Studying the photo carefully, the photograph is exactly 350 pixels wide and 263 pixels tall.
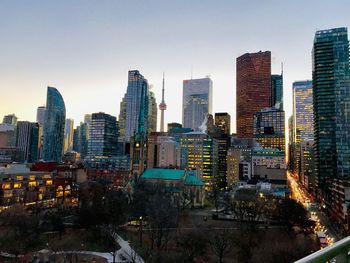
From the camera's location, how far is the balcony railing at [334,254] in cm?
346

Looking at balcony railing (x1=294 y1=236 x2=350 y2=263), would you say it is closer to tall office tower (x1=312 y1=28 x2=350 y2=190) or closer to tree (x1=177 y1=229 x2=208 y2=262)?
tree (x1=177 y1=229 x2=208 y2=262)

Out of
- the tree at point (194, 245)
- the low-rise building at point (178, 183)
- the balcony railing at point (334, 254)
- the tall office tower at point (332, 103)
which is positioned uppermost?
the tall office tower at point (332, 103)

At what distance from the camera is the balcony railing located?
346cm

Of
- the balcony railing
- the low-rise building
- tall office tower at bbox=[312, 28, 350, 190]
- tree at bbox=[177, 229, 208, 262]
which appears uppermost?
tall office tower at bbox=[312, 28, 350, 190]

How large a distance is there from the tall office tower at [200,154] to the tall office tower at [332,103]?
5795cm

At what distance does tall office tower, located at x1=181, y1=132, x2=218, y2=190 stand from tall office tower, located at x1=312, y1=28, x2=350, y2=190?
190 ft

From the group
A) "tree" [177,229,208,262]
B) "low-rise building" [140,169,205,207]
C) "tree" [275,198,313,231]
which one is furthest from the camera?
"low-rise building" [140,169,205,207]

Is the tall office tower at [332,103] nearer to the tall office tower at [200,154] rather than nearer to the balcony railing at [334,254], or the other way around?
the tall office tower at [200,154]

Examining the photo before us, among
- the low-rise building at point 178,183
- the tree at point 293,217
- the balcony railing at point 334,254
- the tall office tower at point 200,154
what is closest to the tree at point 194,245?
the tree at point 293,217

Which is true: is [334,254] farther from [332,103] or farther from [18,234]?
[332,103]

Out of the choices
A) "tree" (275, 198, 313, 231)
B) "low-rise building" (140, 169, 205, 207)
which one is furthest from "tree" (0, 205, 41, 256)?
"low-rise building" (140, 169, 205, 207)

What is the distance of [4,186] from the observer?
285 feet

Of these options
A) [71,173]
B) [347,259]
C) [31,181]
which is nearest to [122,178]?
[71,173]

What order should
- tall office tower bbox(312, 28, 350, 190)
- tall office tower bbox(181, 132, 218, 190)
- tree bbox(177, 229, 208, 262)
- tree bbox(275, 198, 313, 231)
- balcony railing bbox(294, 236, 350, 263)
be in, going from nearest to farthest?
balcony railing bbox(294, 236, 350, 263) → tree bbox(177, 229, 208, 262) → tree bbox(275, 198, 313, 231) → tall office tower bbox(312, 28, 350, 190) → tall office tower bbox(181, 132, 218, 190)
